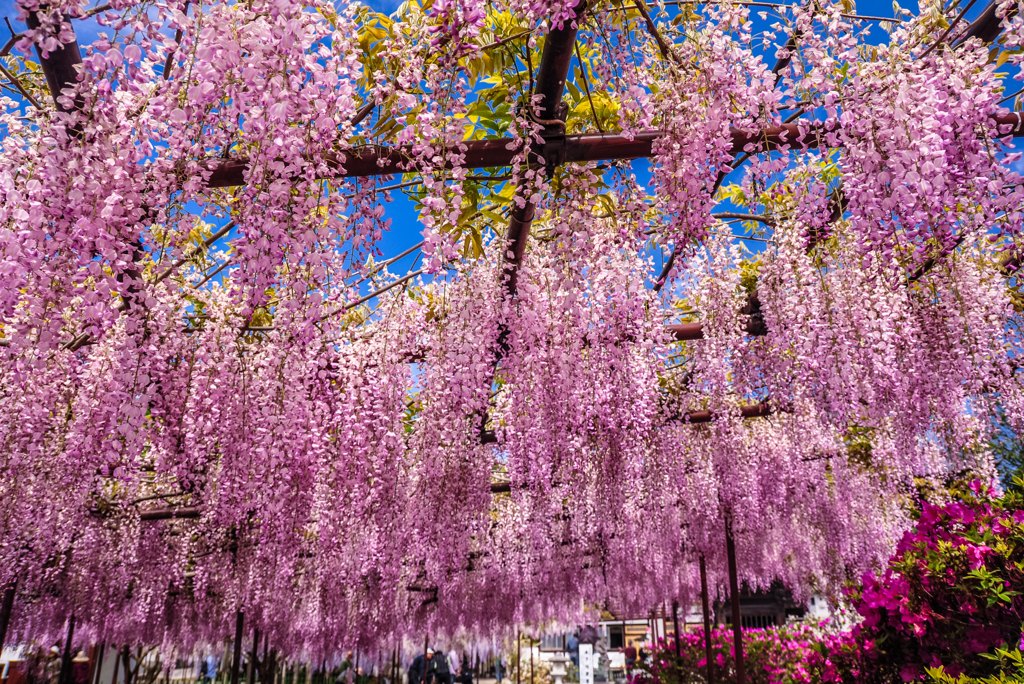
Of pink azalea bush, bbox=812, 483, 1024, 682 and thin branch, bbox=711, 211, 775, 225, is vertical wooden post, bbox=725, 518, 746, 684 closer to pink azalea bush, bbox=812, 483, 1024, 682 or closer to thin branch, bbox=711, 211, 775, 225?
pink azalea bush, bbox=812, 483, 1024, 682

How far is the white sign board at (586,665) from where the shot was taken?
978 cm

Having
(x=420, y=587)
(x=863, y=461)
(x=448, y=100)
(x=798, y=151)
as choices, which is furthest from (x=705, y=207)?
(x=420, y=587)

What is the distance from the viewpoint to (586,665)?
9.89 metres

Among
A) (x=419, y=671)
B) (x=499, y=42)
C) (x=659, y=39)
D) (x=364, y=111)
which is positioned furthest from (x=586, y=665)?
(x=499, y=42)

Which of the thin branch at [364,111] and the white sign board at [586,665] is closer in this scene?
the thin branch at [364,111]

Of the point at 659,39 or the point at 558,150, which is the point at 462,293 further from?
the point at 659,39

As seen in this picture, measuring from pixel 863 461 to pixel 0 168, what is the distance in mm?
9569

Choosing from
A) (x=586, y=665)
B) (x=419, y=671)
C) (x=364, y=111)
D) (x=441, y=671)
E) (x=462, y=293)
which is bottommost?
(x=441, y=671)

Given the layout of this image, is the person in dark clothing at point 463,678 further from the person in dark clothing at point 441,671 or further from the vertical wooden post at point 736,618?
the vertical wooden post at point 736,618

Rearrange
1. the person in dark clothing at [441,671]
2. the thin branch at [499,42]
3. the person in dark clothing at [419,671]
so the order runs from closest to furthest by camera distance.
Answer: the thin branch at [499,42] < the person in dark clothing at [419,671] < the person in dark clothing at [441,671]

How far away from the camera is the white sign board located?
9.78m

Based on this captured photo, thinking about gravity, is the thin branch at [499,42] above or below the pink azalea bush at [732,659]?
above

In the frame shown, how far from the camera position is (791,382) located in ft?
16.9

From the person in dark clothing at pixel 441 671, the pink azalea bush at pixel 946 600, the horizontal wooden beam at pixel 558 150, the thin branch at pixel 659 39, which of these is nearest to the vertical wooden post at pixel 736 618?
the pink azalea bush at pixel 946 600
